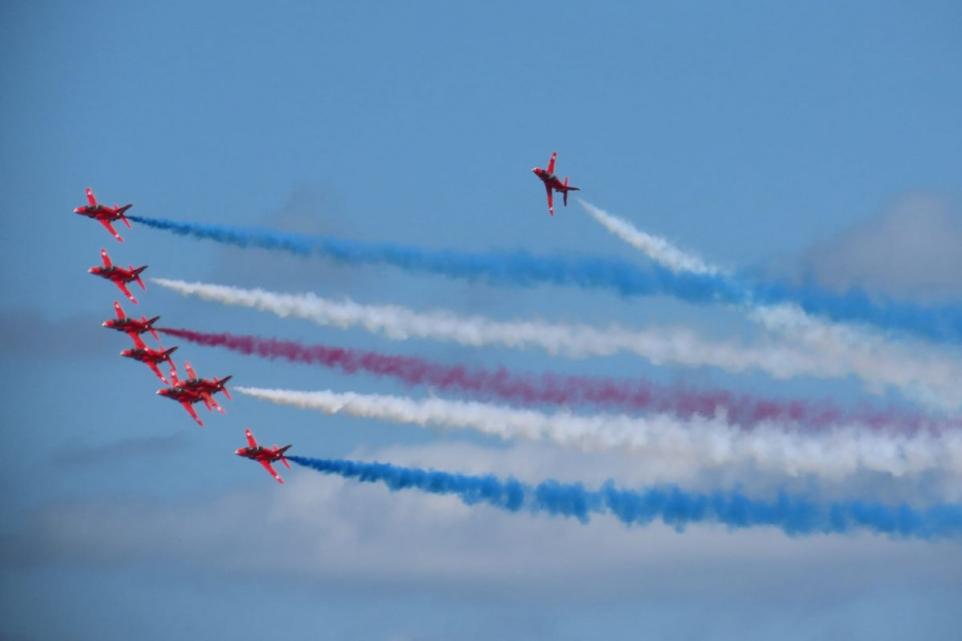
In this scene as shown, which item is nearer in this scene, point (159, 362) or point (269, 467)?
point (269, 467)

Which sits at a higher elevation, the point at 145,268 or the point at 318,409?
the point at 145,268

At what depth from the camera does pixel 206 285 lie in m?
105

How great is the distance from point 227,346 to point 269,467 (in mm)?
6527

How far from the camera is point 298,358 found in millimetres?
99375

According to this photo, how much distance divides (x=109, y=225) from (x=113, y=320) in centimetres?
535

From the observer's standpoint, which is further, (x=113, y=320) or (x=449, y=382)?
(x=113, y=320)

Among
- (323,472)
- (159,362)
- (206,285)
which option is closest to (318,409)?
(323,472)

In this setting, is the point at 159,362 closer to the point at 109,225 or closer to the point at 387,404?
the point at 109,225

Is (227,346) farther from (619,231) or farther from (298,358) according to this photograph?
(619,231)

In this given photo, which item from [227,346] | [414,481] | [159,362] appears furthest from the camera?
[159,362]

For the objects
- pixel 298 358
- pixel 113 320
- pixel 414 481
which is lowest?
pixel 414 481

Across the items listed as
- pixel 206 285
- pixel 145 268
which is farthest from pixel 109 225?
pixel 206 285

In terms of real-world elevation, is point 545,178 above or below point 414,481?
above

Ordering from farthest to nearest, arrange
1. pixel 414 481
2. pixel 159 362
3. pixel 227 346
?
pixel 159 362, pixel 227 346, pixel 414 481
